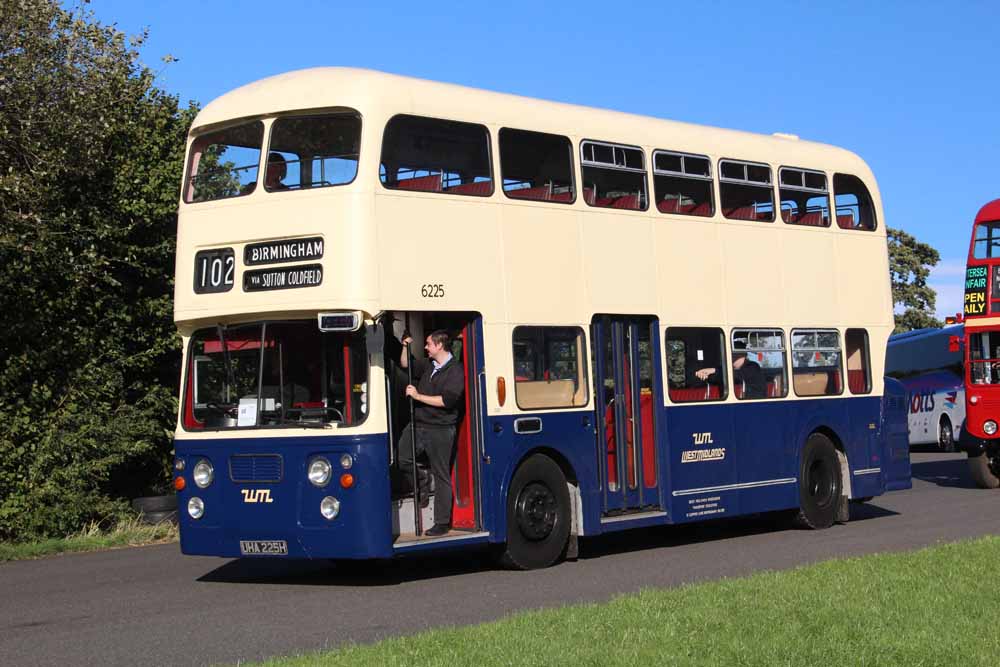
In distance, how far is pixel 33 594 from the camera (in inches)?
530

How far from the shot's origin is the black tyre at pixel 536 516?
14.0 metres

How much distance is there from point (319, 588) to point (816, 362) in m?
7.24

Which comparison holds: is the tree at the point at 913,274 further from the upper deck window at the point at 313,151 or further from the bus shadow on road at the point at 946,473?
the upper deck window at the point at 313,151

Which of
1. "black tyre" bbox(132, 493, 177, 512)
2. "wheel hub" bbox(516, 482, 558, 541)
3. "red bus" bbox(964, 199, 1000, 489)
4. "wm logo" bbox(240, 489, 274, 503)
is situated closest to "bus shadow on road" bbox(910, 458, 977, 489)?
"red bus" bbox(964, 199, 1000, 489)

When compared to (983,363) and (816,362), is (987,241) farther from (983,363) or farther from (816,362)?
(816,362)

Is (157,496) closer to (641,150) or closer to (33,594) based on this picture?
(33,594)

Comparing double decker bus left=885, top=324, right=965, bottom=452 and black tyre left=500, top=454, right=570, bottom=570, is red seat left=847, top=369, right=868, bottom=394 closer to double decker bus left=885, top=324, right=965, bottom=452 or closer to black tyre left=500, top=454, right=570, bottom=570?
black tyre left=500, top=454, right=570, bottom=570

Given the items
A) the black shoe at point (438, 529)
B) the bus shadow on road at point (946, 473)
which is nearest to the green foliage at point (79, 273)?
the black shoe at point (438, 529)

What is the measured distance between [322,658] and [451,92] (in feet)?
20.7

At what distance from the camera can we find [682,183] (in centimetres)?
1623

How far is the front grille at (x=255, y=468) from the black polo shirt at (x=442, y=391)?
1311mm

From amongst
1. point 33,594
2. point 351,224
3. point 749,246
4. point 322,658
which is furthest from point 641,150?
point 322,658

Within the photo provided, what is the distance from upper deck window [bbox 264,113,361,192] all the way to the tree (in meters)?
57.7

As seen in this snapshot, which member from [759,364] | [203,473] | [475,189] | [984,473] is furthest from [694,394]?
[984,473]
